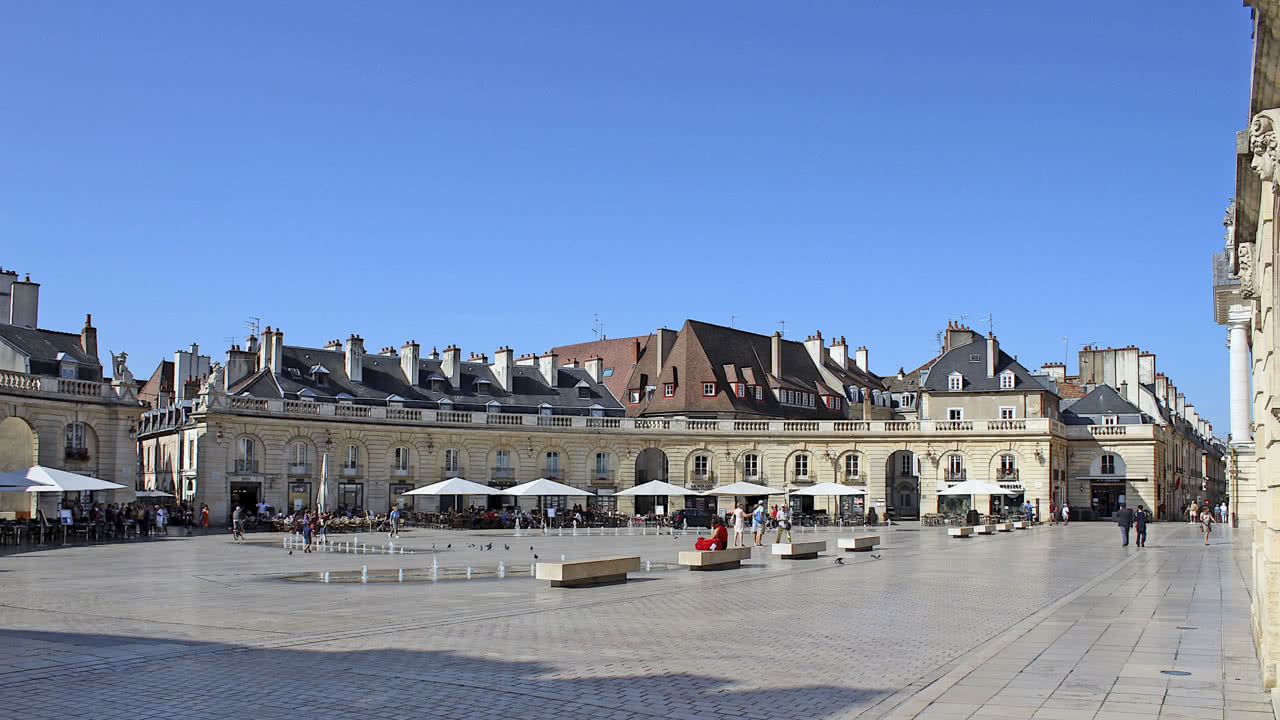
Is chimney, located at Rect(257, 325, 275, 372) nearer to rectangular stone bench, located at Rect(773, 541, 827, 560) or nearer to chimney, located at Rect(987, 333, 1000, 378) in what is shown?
rectangular stone bench, located at Rect(773, 541, 827, 560)

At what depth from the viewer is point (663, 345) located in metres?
74.2

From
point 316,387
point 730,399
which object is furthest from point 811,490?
point 316,387

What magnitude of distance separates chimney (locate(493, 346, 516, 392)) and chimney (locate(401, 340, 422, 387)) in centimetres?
526

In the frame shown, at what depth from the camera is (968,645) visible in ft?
45.4

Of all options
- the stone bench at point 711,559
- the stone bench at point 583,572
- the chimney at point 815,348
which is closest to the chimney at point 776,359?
the chimney at point 815,348

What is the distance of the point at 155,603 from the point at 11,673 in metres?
6.86

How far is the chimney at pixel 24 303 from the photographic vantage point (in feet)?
162

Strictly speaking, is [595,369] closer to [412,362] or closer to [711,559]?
[412,362]

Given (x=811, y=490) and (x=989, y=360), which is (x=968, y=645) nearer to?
(x=811, y=490)

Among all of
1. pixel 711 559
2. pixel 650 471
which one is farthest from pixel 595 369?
pixel 711 559

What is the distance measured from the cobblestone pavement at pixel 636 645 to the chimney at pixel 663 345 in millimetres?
48266

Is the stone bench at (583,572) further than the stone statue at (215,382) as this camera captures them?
No

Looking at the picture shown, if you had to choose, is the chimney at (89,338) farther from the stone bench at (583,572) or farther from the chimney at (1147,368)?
the chimney at (1147,368)

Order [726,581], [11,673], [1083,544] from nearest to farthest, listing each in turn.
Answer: [11,673] < [726,581] < [1083,544]
